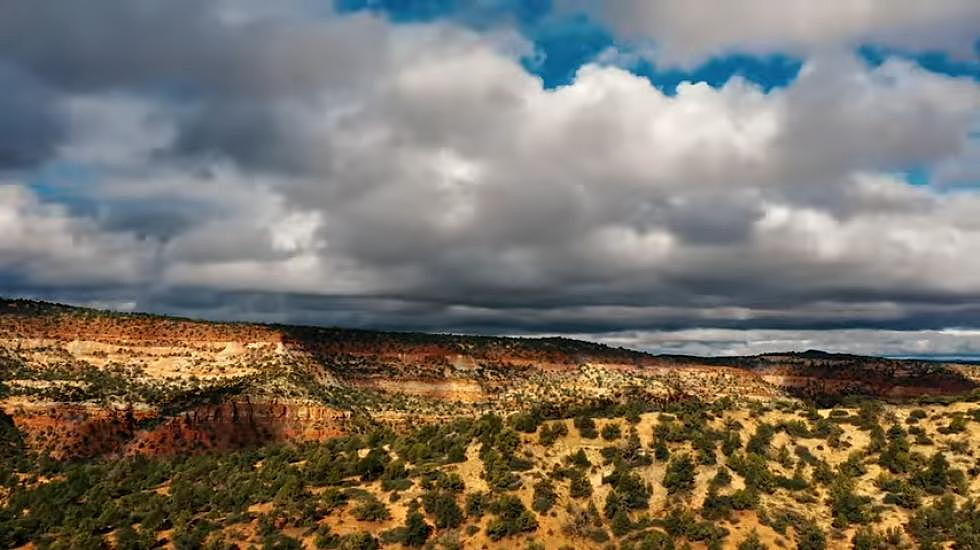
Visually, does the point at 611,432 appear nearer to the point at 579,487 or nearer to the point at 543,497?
the point at 579,487

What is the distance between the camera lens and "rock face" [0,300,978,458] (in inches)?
4230

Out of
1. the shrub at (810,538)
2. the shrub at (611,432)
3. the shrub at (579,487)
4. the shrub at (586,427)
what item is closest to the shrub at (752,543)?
the shrub at (810,538)

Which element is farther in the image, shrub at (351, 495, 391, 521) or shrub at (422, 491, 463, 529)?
shrub at (351, 495, 391, 521)

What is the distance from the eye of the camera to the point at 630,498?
155 ft

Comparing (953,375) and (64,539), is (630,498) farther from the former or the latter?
(953,375)

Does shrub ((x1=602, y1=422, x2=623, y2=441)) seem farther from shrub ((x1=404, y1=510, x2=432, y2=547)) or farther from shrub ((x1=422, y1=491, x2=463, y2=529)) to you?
shrub ((x1=404, y1=510, x2=432, y2=547))

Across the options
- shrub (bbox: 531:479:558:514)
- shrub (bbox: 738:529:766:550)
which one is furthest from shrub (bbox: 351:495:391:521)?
shrub (bbox: 738:529:766:550)

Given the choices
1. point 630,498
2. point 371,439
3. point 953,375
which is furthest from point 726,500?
point 953,375

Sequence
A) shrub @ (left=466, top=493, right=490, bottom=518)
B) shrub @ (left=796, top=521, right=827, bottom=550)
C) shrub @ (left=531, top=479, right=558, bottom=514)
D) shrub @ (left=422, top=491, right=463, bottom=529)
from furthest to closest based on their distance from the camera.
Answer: shrub @ (left=531, top=479, right=558, bottom=514)
shrub @ (left=466, top=493, right=490, bottom=518)
shrub @ (left=422, top=491, right=463, bottom=529)
shrub @ (left=796, top=521, right=827, bottom=550)

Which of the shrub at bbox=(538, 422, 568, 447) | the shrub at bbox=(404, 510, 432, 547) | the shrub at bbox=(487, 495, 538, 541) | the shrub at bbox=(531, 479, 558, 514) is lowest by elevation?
the shrub at bbox=(404, 510, 432, 547)

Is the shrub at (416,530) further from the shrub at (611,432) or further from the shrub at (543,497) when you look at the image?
the shrub at (611,432)

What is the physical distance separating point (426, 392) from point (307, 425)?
36977 millimetres

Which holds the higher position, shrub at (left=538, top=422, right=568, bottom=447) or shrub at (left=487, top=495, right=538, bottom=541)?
shrub at (left=538, top=422, right=568, bottom=447)

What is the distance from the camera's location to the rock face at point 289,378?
4230 inches
